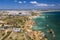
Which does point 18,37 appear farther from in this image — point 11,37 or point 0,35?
point 0,35

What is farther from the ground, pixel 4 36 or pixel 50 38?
pixel 4 36

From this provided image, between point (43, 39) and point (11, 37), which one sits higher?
point (11, 37)

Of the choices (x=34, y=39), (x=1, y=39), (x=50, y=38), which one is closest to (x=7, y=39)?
(x=1, y=39)

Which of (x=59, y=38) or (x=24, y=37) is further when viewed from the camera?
(x=59, y=38)

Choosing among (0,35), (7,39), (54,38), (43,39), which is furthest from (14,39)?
(54,38)

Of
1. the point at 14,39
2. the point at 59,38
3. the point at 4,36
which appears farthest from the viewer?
the point at 59,38

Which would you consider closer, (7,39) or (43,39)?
(7,39)

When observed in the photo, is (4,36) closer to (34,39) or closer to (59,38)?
(34,39)

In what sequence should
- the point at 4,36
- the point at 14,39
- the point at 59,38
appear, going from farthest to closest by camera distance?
1. the point at 59,38
2. the point at 4,36
3. the point at 14,39
